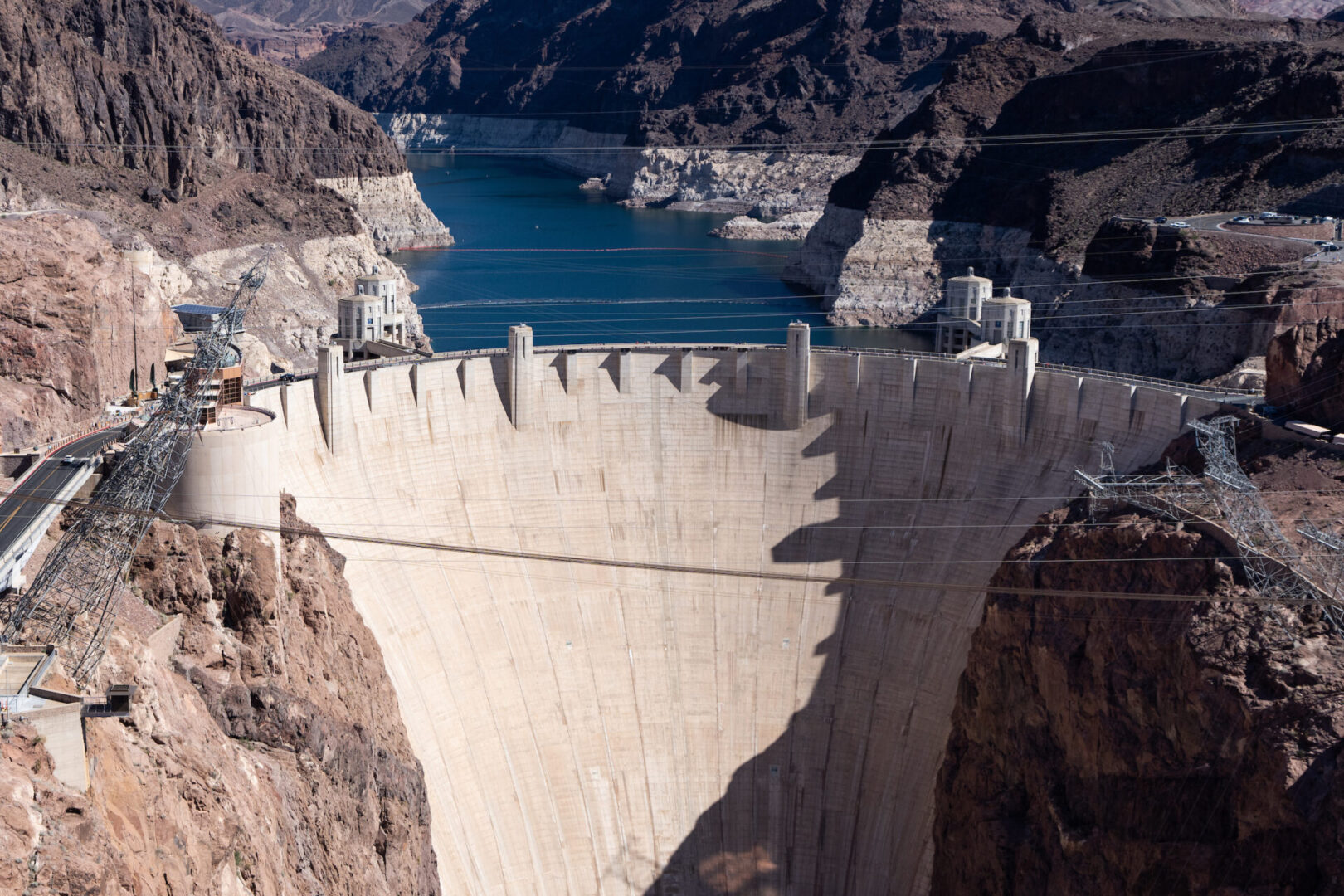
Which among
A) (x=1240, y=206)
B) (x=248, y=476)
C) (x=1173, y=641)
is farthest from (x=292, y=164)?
(x=1173, y=641)

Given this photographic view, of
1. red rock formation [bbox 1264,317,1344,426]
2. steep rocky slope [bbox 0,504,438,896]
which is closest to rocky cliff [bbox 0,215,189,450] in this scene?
steep rocky slope [bbox 0,504,438,896]

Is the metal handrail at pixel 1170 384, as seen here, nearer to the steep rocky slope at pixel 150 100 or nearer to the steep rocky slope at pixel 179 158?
the steep rocky slope at pixel 179 158

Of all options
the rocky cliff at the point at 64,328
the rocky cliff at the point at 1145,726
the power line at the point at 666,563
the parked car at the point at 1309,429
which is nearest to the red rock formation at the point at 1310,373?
the parked car at the point at 1309,429

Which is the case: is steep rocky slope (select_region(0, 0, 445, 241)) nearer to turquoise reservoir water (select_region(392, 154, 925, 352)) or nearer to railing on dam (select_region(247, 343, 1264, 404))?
turquoise reservoir water (select_region(392, 154, 925, 352))

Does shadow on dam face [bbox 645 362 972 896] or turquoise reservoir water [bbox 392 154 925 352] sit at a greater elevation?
turquoise reservoir water [bbox 392 154 925 352]

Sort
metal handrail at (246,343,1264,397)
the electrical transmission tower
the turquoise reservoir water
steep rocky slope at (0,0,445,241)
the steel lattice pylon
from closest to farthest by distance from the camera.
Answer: the electrical transmission tower, the steel lattice pylon, metal handrail at (246,343,1264,397), steep rocky slope at (0,0,445,241), the turquoise reservoir water

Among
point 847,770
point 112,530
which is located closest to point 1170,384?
point 847,770

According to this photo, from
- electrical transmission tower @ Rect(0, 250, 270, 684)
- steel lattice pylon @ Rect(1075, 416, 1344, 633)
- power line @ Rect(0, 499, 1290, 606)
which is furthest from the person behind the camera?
power line @ Rect(0, 499, 1290, 606)
